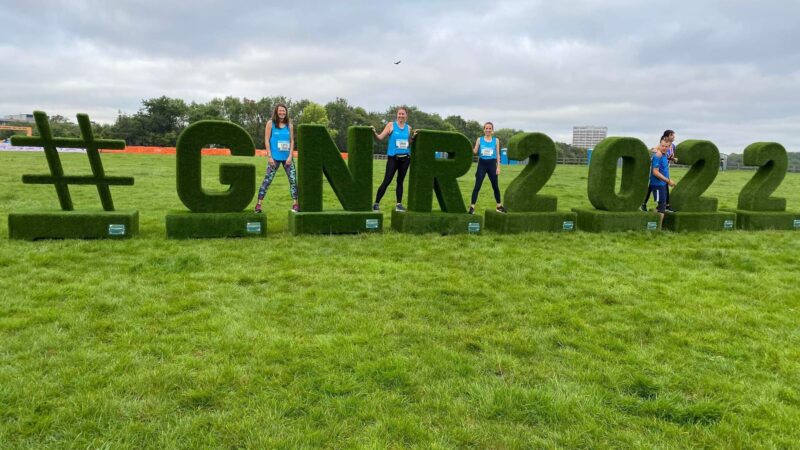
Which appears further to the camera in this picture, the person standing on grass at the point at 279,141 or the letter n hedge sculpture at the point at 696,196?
the letter n hedge sculpture at the point at 696,196

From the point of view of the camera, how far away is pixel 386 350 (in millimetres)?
3902

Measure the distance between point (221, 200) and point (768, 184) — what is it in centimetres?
1253

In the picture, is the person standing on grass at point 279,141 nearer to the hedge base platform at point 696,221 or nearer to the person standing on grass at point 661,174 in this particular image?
the person standing on grass at point 661,174

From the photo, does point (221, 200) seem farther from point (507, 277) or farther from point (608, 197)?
point (608, 197)

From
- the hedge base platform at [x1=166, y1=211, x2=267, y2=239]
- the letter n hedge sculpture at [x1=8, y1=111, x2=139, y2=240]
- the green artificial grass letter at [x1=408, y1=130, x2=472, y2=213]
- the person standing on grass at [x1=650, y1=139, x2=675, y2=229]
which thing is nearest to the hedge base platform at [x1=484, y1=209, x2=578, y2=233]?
the green artificial grass letter at [x1=408, y1=130, x2=472, y2=213]

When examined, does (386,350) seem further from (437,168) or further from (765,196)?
(765,196)

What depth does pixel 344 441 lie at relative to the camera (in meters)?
2.75

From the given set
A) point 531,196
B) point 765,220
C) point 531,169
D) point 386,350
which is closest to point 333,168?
point 531,169

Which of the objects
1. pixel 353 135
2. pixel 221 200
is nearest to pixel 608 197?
pixel 353 135

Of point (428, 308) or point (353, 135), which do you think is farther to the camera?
point (353, 135)

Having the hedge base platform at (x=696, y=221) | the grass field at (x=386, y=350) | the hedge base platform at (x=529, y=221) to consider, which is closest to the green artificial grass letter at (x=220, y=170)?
the grass field at (x=386, y=350)

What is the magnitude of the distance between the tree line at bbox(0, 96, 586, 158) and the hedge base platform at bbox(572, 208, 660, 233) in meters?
47.0

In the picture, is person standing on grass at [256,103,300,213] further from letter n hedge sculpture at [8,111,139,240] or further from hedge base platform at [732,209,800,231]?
hedge base platform at [732,209,800,231]

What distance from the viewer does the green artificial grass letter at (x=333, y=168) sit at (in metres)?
8.44
